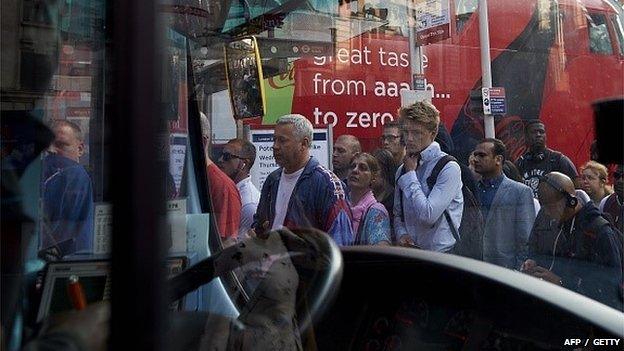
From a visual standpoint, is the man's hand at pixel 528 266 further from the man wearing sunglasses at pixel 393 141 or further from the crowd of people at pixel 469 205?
the man wearing sunglasses at pixel 393 141

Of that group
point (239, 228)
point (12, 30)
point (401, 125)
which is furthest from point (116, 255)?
point (401, 125)

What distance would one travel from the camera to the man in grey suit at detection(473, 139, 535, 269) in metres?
1.51

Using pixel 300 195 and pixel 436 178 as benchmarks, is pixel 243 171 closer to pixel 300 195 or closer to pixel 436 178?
pixel 300 195

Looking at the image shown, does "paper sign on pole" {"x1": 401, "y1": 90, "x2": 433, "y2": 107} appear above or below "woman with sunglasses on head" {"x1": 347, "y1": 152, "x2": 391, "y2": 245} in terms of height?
above

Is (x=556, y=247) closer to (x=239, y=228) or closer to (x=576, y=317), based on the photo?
(x=576, y=317)

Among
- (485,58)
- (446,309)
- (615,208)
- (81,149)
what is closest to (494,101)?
(485,58)

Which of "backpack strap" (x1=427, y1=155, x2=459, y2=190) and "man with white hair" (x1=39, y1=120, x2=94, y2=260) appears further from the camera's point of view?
"backpack strap" (x1=427, y1=155, x2=459, y2=190)

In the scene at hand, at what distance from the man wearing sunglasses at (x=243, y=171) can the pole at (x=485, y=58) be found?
50cm

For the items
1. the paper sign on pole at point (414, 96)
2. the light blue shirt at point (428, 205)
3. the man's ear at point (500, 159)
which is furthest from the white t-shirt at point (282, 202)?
the man's ear at point (500, 159)

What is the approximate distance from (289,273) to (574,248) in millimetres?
562

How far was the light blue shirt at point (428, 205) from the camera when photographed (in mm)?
1515

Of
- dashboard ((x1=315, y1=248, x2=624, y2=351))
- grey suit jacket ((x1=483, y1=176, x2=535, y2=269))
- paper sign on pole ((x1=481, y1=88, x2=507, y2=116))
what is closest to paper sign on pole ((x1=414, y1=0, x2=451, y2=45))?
paper sign on pole ((x1=481, y1=88, x2=507, y2=116))

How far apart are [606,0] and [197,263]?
1009 mm

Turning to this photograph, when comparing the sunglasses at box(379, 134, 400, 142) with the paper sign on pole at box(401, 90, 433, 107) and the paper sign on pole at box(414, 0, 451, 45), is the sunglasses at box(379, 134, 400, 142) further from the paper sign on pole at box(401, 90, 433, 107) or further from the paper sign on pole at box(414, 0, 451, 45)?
the paper sign on pole at box(414, 0, 451, 45)
